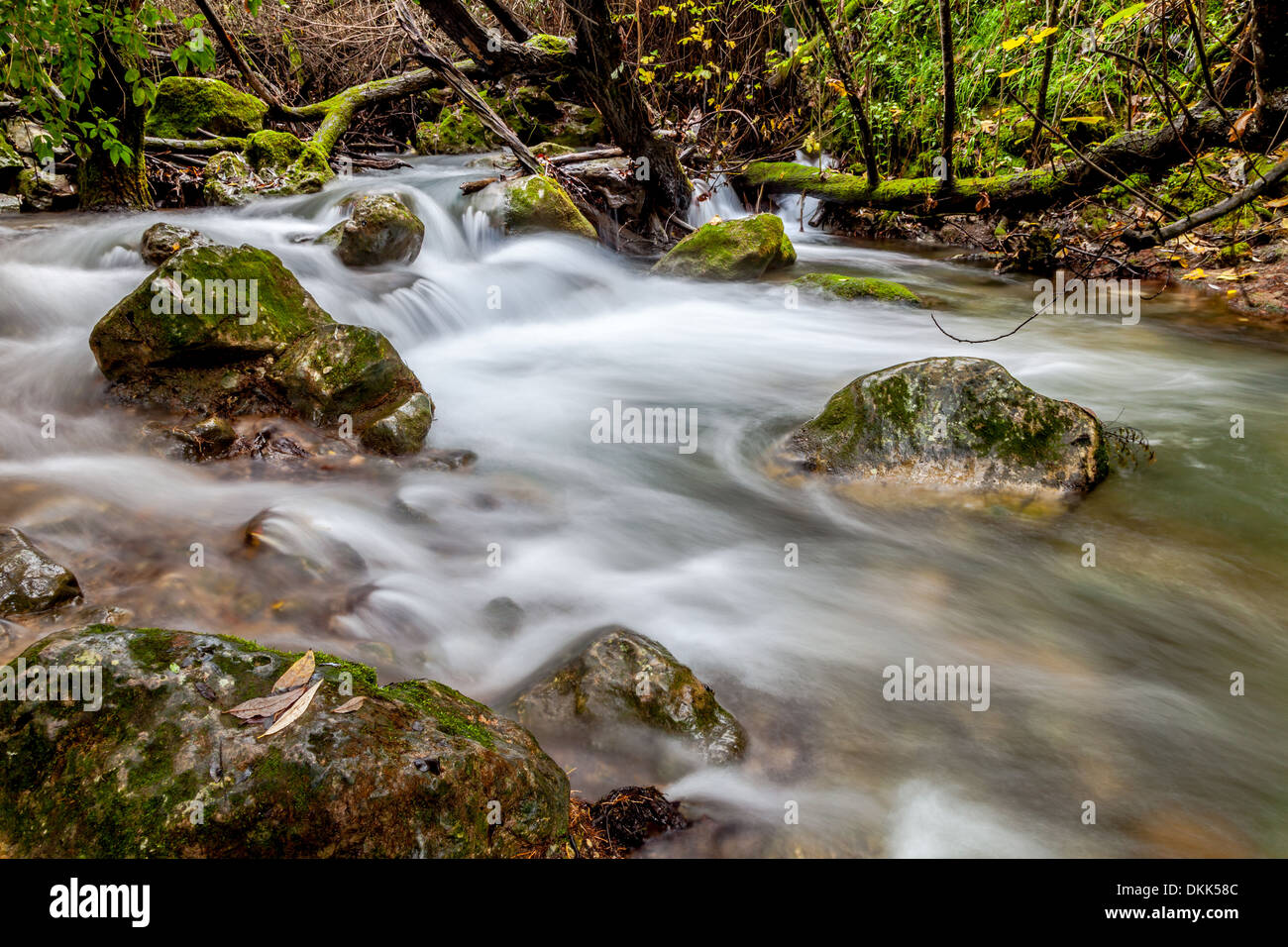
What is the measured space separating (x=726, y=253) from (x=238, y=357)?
5.50 m

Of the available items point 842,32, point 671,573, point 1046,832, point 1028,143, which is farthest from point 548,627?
point 842,32

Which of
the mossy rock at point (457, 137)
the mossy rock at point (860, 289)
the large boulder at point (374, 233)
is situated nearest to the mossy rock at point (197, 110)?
the mossy rock at point (457, 137)

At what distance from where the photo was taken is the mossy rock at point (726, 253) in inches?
335

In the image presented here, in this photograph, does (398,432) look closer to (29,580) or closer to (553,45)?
(29,580)

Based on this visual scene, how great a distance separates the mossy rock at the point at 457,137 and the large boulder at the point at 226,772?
40.9ft

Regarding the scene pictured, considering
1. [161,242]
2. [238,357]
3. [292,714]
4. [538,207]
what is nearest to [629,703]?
[292,714]

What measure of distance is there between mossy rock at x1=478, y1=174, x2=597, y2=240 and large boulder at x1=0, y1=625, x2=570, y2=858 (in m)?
7.82

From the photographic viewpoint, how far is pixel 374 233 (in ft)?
23.7

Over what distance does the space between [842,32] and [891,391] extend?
367 inches

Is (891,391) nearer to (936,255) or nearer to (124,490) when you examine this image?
(124,490)

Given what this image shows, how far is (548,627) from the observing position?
3475 mm

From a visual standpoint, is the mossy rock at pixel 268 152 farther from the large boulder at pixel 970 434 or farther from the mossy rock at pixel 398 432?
the large boulder at pixel 970 434
